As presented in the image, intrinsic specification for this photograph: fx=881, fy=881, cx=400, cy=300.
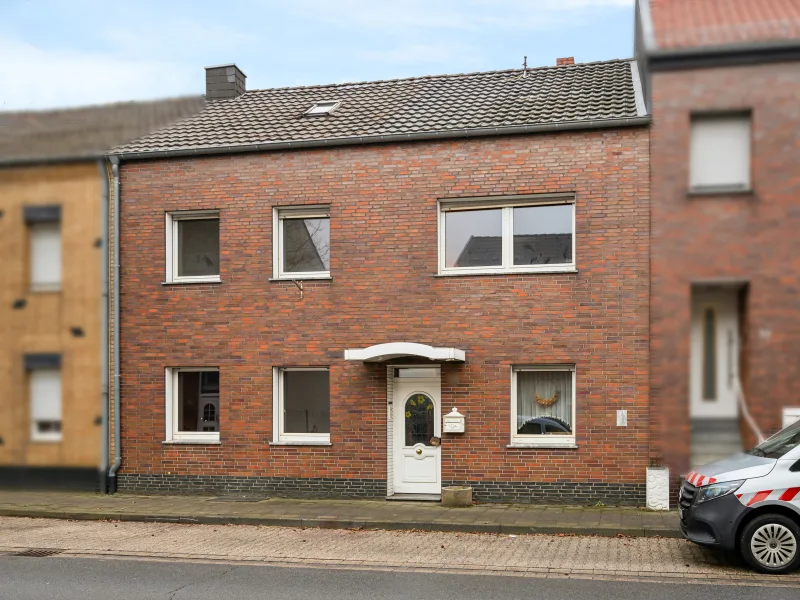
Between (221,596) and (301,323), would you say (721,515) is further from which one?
(301,323)

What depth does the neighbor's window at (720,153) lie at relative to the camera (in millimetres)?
4285

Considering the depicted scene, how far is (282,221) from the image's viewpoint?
14.4m

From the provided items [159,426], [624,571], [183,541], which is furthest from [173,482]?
[624,571]

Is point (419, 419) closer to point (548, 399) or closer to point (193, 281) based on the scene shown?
point (548, 399)

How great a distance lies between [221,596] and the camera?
7.43 m

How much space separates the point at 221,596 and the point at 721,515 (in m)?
4.60

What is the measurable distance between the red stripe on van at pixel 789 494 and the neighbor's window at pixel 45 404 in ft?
20.5

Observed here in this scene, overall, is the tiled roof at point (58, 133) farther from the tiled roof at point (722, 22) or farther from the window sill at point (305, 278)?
the window sill at point (305, 278)

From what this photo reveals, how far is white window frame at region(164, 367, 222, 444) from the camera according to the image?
14548 millimetres

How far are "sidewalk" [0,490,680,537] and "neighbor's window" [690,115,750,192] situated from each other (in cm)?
708

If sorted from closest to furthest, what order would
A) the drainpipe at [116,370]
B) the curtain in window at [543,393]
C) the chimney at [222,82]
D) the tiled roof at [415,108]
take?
the curtain in window at [543,393] → the tiled roof at [415,108] → the drainpipe at [116,370] → the chimney at [222,82]

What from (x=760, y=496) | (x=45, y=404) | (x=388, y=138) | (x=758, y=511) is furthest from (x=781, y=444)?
(x=388, y=138)

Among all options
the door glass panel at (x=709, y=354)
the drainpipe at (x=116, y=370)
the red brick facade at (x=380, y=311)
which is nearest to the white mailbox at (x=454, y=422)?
the red brick facade at (x=380, y=311)

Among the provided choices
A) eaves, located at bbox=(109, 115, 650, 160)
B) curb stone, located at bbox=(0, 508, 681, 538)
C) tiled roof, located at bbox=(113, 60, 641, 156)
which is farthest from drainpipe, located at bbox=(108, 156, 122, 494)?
curb stone, located at bbox=(0, 508, 681, 538)
